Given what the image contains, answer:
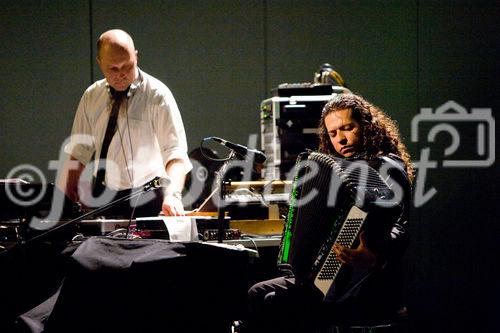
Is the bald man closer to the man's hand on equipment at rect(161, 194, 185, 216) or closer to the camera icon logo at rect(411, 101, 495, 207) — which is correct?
the man's hand on equipment at rect(161, 194, 185, 216)

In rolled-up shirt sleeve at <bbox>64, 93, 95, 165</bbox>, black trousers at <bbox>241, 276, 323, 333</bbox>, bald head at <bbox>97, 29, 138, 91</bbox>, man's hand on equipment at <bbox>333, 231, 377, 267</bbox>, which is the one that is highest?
bald head at <bbox>97, 29, 138, 91</bbox>

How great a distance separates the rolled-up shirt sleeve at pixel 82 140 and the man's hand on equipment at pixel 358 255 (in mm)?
1684

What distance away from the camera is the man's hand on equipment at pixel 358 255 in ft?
6.97

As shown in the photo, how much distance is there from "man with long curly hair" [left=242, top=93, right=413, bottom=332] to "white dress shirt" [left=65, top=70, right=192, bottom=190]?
2.97ft

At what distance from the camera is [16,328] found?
1.73 m

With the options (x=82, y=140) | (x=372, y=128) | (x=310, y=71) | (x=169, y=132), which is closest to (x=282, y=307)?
(x=372, y=128)

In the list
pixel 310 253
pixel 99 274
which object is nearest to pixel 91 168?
pixel 310 253

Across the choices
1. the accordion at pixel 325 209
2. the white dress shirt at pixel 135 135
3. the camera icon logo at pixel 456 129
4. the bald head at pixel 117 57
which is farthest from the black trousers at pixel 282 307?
the camera icon logo at pixel 456 129

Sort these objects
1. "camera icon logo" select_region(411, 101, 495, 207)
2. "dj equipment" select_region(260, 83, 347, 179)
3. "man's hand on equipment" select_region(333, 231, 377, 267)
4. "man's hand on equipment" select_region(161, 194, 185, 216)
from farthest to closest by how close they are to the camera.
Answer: "camera icon logo" select_region(411, 101, 495, 207)
"dj equipment" select_region(260, 83, 347, 179)
"man's hand on equipment" select_region(161, 194, 185, 216)
"man's hand on equipment" select_region(333, 231, 377, 267)

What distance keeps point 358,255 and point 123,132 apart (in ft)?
5.37

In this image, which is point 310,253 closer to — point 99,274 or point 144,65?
point 99,274

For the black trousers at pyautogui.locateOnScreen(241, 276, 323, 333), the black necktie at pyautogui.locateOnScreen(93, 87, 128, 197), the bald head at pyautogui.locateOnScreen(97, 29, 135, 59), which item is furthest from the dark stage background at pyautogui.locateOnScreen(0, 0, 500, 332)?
the black trousers at pyautogui.locateOnScreen(241, 276, 323, 333)

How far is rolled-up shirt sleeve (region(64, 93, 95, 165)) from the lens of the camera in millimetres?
3234

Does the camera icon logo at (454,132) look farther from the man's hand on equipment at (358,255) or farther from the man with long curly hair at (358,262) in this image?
the man's hand on equipment at (358,255)
